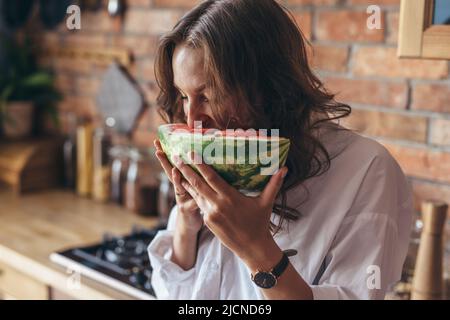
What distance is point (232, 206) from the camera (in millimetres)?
1056

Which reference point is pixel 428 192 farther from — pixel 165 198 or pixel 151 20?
pixel 151 20

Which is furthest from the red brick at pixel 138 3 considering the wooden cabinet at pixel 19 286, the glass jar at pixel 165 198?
the wooden cabinet at pixel 19 286

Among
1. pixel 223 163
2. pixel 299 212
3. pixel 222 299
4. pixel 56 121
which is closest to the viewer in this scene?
pixel 223 163

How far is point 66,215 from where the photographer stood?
234cm

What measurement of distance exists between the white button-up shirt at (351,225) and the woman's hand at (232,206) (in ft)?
0.59

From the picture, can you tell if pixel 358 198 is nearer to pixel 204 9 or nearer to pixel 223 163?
pixel 223 163

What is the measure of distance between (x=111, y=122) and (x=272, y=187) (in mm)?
1674

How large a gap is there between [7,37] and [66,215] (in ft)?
3.24

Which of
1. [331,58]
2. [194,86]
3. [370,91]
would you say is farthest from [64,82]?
[194,86]

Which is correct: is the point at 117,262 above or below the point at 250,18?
below

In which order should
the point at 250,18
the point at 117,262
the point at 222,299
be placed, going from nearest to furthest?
1. the point at 250,18
2. the point at 222,299
3. the point at 117,262

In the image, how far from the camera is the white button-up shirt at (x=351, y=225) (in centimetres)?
121

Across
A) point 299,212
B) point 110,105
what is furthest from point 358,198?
point 110,105

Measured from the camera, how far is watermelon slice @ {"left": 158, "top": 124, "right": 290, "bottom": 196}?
1026mm
